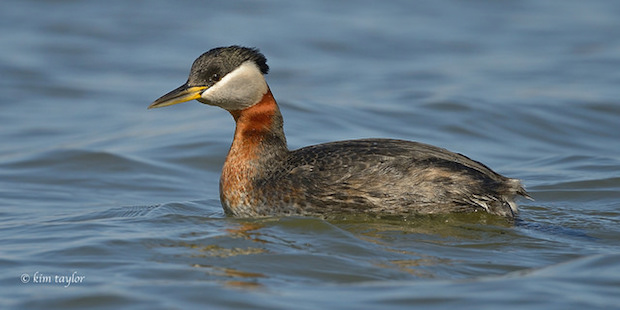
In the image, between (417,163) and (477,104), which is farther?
(477,104)

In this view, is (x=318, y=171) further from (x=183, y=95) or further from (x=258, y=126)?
(x=183, y=95)

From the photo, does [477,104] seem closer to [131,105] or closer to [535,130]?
[535,130]

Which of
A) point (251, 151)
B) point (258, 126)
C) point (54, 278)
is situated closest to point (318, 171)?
point (251, 151)

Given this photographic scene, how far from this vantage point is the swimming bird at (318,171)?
317 inches

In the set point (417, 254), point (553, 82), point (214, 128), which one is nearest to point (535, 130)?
point (553, 82)

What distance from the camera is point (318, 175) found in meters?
8.18

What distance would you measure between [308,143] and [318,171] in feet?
12.6

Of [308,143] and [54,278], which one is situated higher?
[308,143]

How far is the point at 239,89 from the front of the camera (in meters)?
8.61

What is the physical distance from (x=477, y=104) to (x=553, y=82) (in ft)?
5.76

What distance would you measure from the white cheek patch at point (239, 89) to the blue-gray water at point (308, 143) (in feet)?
3.23

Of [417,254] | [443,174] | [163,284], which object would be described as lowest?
[163,284]

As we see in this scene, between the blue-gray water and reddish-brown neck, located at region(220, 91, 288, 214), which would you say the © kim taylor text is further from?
reddish-brown neck, located at region(220, 91, 288, 214)

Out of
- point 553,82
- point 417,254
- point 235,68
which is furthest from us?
point 553,82
